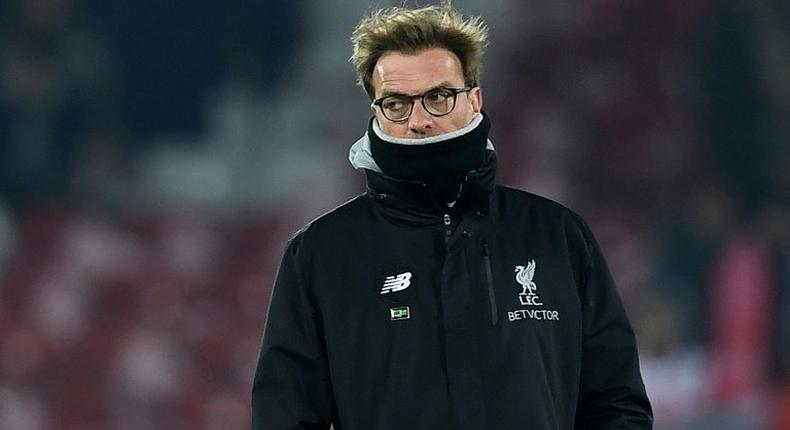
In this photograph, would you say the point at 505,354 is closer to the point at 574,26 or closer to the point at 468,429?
the point at 468,429

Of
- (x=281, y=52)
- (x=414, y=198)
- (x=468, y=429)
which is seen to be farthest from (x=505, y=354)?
(x=281, y=52)

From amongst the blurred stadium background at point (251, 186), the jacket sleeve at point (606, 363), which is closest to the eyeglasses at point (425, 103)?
the jacket sleeve at point (606, 363)

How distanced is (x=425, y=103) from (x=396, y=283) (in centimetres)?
19

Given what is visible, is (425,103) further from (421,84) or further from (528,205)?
(528,205)

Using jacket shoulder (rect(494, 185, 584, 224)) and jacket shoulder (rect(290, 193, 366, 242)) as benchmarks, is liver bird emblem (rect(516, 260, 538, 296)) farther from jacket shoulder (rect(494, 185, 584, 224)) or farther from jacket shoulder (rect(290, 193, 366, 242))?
jacket shoulder (rect(290, 193, 366, 242))

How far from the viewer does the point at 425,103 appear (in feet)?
5.18

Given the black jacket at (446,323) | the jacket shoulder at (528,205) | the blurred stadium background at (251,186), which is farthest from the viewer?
the blurred stadium background at (251,186)

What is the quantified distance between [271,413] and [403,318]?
170 mm

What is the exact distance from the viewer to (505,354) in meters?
1.54

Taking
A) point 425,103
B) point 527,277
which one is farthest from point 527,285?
point 425,103

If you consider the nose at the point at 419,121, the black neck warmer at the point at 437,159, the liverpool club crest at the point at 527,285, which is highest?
the nose at the point at 419,121

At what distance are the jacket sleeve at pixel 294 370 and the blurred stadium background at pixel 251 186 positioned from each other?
282cm

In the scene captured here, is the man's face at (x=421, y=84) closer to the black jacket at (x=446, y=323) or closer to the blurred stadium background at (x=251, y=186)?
the black jacket at (x=446, y=323)

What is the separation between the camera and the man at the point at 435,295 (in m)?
1.54
